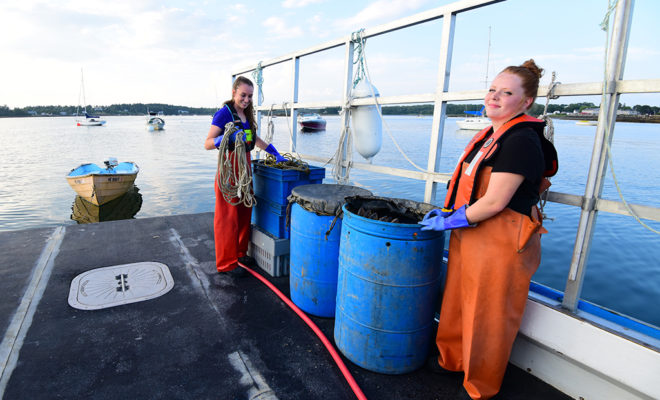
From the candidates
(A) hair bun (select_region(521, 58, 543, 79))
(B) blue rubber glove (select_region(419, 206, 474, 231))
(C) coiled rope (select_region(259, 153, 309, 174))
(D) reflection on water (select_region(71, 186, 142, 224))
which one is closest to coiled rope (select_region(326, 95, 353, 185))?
(C) coiled rope (select_region(259, 153, 309, 174))

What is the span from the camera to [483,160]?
5.49 ft

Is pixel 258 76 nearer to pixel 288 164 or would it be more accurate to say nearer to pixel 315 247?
pixel 288 164

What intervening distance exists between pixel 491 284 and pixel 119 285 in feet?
9.28

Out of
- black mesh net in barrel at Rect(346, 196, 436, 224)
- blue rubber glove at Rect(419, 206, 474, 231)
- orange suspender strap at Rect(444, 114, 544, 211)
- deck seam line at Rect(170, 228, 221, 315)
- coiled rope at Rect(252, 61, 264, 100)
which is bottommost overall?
deck seam line at Rect(170, 228, 221, 315)

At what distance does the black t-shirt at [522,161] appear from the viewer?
1.52m

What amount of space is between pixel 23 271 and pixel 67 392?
1.95m

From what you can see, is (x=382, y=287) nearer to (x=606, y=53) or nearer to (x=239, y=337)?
(x=239, y=337)

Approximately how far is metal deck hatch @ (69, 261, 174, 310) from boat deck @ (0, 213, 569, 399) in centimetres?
8

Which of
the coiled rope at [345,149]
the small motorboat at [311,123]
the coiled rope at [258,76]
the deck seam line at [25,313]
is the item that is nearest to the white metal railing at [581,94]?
the coiled rope at [345,149]

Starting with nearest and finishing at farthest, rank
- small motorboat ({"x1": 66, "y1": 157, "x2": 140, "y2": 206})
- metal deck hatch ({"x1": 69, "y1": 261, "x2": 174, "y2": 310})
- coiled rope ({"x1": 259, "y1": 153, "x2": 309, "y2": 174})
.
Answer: metal deck hatch ({"x1": 69, "y1": 261, "x2": 174, "y2": 310})
coiled rope ({"x1": 259, "y1": 153, "x2": 309, "y2": 174})
small motorboat ({"x1": 66, "y1": 157, "x2": 140, "y2": 206})

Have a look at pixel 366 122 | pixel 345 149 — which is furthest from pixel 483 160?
pixel 345 149

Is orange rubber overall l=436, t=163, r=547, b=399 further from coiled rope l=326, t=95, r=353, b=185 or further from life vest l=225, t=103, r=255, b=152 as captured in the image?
life vest l=225, t=103, r=255, b=152

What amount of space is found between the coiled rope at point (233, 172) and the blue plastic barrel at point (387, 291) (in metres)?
1.29

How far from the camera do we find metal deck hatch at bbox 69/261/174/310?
265 centimetres
